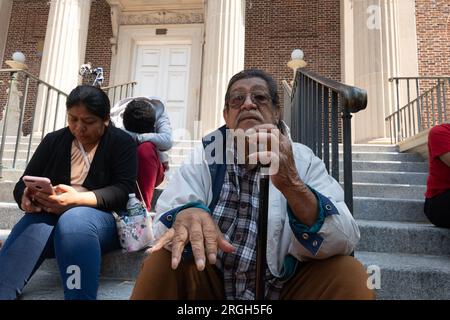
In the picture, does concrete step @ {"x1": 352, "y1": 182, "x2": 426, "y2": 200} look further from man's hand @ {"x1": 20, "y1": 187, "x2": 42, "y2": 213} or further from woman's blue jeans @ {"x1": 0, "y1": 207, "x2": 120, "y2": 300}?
man's hand @ {"x1": 20, "y1": 187, "x2": 42, "y2": 213}

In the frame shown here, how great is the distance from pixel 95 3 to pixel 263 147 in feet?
41.0

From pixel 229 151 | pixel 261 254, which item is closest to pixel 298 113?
pixel 229 151

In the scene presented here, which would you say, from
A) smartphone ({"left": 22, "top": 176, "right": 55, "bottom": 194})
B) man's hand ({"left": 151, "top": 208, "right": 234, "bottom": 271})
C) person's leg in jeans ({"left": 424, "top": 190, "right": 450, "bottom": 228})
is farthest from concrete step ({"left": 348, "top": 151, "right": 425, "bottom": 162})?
man's hand ({"left": 151, "top": 208, "right": 234, "bottom": 271})

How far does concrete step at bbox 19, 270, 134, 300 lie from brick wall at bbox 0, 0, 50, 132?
10.8 m

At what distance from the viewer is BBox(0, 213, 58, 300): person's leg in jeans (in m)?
1.76

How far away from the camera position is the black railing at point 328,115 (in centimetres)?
195

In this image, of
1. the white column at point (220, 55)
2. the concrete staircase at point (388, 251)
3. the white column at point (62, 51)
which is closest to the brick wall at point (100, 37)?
the white column at point (62, 51)

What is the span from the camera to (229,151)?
1524 millimetres

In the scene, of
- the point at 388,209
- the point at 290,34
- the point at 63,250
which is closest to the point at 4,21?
the point at 290,34

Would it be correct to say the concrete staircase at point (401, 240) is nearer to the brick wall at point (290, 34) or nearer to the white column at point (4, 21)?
the brick wall at point (290, 34)

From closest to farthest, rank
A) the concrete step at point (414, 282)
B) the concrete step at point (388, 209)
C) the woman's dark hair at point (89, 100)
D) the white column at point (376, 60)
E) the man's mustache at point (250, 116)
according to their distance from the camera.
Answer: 1. the man's mustache at point (250, 116)
2. the concrete step at point (414, 282)
3. the woman's dark hair at point (89, 100)
4. the concrete step at point (388, 209)
5. the white column at point (376, 60)

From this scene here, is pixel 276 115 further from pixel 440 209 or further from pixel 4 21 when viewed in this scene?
pixel 4 21

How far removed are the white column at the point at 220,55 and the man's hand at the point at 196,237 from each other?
5.49 m

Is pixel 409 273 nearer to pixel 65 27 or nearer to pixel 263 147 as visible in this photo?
pixel 263 147
